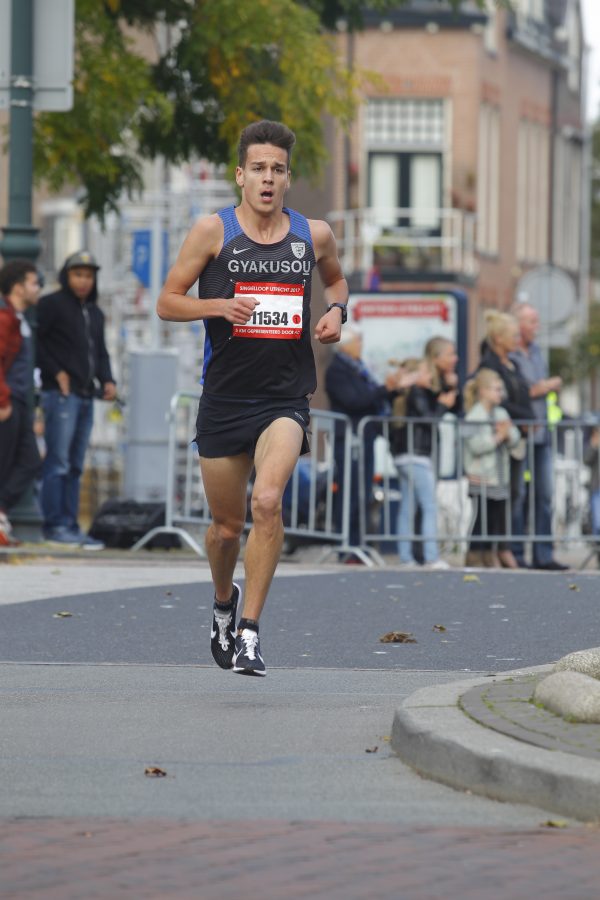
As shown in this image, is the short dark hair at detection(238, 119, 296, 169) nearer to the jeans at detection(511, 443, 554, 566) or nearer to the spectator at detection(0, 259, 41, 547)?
the spectator at detection(0, 259, 41, 547)

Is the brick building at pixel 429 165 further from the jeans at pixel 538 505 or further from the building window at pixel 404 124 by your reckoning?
the jeans at pixel 538 505

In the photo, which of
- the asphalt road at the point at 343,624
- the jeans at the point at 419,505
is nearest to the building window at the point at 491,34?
the jeans at the point at 419,505

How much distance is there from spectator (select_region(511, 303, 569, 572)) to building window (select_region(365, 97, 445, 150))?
82.4 feet

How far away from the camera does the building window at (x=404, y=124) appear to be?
42312mm

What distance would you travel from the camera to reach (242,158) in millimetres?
8477

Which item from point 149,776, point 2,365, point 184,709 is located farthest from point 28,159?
point 149,776

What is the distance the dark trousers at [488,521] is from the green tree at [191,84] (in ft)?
11.4

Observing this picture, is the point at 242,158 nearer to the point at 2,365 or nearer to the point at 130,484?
the point at 2,365

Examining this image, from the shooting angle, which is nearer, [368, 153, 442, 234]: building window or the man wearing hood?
the man wearing hood

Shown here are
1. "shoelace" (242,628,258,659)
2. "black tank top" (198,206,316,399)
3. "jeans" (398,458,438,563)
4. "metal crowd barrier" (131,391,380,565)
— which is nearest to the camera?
"shoelace" (242,628,258,659)

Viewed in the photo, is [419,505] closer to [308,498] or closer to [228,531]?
[308,498]

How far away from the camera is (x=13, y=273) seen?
15.2 metres

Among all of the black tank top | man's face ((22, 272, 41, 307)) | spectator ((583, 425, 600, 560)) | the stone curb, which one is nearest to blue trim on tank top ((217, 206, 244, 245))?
the black tank top

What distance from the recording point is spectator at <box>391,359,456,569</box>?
658 inches
